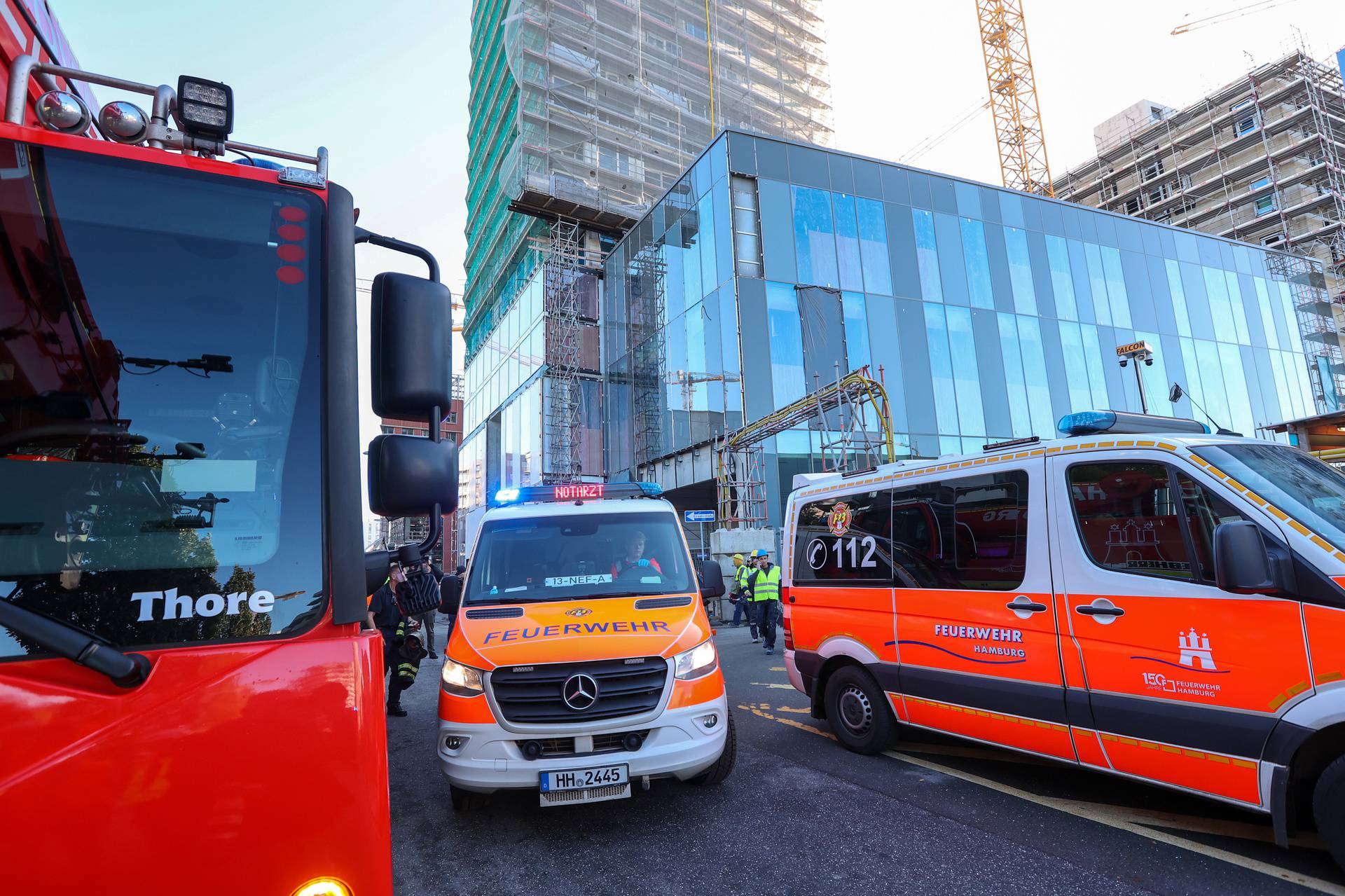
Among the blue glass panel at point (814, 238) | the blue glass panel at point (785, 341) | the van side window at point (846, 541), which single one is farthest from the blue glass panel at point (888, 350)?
the van side window at point (846, 541)

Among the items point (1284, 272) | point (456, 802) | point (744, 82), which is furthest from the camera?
point (744, 82)

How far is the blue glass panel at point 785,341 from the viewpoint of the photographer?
20688 millimetres

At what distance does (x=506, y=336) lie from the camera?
36.4m

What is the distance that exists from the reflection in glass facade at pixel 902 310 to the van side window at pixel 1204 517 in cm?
1600

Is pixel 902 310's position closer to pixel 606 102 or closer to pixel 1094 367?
pixel 1094 367

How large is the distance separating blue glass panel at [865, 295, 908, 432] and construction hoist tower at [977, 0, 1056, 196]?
38.1 meters

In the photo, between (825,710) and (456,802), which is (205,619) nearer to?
(456,802)

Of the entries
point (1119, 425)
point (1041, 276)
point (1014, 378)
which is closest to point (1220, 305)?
point (1041, 276)

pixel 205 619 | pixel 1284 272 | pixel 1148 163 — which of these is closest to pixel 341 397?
pixel 205 619

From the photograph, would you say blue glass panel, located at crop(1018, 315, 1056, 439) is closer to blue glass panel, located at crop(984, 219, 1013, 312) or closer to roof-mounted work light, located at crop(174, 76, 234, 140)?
blue glass panel, located at crop(984, 219, 1013, 312)

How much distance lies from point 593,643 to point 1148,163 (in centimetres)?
6911

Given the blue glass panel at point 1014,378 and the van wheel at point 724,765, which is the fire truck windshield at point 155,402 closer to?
the van wheel at point 724,765

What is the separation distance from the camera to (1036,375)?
957 inches

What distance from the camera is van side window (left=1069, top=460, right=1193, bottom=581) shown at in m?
3.61
